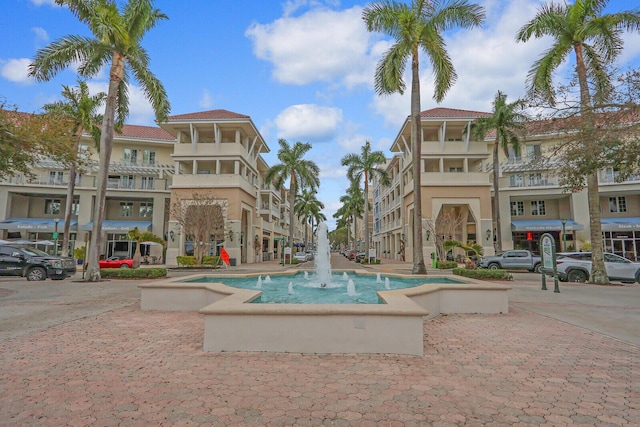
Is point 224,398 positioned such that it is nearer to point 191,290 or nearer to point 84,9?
point 191,290

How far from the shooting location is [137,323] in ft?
24.5

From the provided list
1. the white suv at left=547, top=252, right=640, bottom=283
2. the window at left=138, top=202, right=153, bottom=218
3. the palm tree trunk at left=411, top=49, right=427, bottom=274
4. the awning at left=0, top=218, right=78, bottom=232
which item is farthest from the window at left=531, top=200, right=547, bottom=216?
the awning at left=0, top=218, right=78, bottom=232

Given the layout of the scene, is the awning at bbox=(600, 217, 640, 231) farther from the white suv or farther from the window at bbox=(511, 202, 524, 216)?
the white suv

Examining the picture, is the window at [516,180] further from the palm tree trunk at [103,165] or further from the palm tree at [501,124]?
the palm tree trunk at [103,165]

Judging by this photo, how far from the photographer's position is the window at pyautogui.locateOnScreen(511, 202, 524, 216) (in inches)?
1543

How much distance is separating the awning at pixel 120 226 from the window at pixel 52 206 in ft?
17.3

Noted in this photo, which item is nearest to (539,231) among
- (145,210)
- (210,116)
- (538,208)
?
(538,208)

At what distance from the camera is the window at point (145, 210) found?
40.0m

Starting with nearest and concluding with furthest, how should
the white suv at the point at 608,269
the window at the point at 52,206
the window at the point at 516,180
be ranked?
the white suv at the point at 608,269 → the window at the point at 516,180 → the window at the point at 52,206

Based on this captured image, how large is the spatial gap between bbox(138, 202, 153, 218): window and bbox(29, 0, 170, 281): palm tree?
23054 mm

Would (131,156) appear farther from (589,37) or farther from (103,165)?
(589,37)

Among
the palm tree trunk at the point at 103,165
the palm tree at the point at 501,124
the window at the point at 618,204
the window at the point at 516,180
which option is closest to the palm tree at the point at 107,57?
the palm tree trunk at the point at 103,165

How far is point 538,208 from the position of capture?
39.2m

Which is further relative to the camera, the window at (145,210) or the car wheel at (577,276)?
the window at (145,210)
